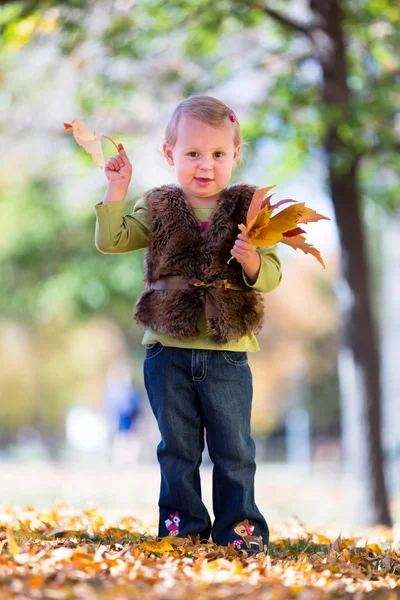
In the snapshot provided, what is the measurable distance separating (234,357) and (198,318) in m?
0.24

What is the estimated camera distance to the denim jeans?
3.63 m

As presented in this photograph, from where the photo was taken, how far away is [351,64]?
8.21 metres

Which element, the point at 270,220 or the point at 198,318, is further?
the point at 198,318

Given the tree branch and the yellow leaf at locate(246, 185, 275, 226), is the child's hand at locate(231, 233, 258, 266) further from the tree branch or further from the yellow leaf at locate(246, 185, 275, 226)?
the tree branch

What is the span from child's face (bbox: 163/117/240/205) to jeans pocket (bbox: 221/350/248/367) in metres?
0.68

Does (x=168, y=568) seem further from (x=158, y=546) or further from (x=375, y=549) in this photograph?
(x=375, y=549)

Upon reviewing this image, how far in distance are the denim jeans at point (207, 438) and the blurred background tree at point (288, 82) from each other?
3834mm

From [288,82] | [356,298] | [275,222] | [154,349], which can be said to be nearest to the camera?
[275,222]

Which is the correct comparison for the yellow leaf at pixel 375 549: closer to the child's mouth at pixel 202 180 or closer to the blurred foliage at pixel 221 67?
the child's mouth at pixel 202 180

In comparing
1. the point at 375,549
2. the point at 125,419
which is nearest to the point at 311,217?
the point at 375,549

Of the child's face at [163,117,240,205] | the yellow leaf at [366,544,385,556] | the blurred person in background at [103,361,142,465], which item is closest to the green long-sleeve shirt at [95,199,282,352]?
the child's face at [163,117,240,205]

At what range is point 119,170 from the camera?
3580mm

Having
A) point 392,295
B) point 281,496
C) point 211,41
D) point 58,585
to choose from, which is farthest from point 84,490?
point 392,295

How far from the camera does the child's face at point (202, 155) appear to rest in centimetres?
364
